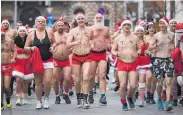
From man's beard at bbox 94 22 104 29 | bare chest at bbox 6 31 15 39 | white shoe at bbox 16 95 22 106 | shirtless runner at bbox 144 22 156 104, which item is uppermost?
man's beard at bbox 94 22 104 29

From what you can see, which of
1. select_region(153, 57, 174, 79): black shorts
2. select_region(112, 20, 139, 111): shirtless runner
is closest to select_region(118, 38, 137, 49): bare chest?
select_region(112, 20, 139, 111): shirtless runner

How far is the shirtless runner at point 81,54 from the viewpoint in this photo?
47.1 ft

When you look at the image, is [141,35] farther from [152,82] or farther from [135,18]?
[135,18]

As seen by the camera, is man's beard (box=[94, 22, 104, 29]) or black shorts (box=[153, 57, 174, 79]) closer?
black shorts (box=[153, 57, 174, 79])

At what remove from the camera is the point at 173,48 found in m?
14.5

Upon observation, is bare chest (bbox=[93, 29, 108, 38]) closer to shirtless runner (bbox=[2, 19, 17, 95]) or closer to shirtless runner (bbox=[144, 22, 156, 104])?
shirtless runner (bbox=[144, 22, 156, 104])

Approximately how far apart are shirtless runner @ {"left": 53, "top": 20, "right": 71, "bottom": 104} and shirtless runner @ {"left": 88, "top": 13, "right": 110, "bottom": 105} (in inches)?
24.3

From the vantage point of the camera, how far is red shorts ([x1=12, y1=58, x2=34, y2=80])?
1509 cm

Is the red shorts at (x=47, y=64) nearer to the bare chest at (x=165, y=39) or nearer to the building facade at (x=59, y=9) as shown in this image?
the bare chest at (x=165, y=39)

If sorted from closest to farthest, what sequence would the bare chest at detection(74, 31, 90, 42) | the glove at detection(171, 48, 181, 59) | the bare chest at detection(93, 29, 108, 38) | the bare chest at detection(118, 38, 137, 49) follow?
1. the bare chest at detection(118, 38, 137, 49)
2. the glove at detection(171, 48, 181, 59)
3. the bare chest at detection(74, 31, 90, 42)
4. the bare chest at detection(93, 29, 108, 38)

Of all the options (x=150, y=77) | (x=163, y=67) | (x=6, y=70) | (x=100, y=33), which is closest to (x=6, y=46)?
(x=6, y=70)

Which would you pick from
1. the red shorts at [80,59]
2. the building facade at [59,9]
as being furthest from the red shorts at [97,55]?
the building facade at [59,9]

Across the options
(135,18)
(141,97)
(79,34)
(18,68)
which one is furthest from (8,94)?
(135,18)

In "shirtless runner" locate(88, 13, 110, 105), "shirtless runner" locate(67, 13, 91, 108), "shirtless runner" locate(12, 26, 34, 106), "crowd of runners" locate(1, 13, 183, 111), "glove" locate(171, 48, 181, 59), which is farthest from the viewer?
"shirtless runner" locate(88, 13, 110, 105)
